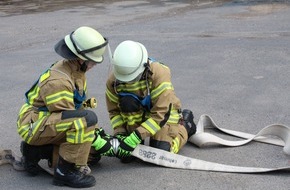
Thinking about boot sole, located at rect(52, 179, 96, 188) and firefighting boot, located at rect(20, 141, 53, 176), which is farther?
firefighting boot, located at rect(20, 141, 53, 176)

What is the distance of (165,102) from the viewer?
4.19 meters

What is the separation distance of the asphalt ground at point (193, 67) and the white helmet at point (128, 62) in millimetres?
752

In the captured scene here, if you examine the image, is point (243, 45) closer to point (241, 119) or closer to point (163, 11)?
point (241, 119)

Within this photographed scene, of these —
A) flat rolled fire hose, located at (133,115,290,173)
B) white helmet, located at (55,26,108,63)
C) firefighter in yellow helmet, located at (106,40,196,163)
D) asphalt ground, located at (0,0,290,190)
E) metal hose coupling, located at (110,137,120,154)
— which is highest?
white helmet, located at (55,26,108,63)

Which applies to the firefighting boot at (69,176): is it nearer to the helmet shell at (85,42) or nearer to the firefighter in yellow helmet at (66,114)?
the firefighter in yellow helmet at (66,114)

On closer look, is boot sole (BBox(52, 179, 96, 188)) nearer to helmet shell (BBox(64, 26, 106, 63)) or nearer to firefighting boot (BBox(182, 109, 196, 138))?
helmet shell (BBox(64, 26, 106, 63))

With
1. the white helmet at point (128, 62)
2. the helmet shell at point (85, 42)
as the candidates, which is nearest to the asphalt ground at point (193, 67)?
the white helmet at point (128, 62)

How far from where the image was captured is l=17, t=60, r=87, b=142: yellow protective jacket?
3.74 meters

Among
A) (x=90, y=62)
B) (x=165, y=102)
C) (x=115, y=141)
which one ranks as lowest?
(x=115, y=141)

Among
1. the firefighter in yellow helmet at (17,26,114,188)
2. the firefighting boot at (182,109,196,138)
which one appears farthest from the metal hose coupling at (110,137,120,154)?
the firefighting boot at (182,109,196,138)

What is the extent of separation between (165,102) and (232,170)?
2.41 feet

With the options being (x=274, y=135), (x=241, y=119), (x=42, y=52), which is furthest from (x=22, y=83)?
(x=274, y=135)

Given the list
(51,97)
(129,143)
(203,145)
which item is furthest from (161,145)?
(51,97)

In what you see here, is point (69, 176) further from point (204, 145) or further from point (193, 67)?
point (193, 67)
